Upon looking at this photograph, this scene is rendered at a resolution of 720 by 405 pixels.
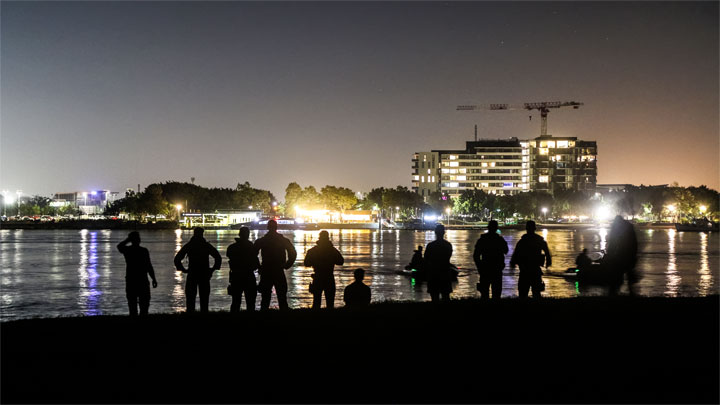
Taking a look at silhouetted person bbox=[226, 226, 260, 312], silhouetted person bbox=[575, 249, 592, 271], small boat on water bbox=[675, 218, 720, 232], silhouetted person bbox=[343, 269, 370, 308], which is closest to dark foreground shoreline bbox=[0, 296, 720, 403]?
silhouetted person bbox=[343, 269, 370, 308]

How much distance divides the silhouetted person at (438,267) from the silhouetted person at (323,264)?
2311 mm

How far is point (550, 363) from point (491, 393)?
5.10 feet

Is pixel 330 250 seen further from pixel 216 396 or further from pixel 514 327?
pixel 216 396

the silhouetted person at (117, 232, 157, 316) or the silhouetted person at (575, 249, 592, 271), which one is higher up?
the silhouetted person at (117, 232, 157, 316)

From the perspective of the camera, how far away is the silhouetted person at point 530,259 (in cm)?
1545

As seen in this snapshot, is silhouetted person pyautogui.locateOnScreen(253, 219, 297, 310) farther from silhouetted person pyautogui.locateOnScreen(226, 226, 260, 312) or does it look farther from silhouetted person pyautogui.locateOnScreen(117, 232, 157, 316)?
silhouetted person pyautogui.locateOnScreen(117, 232, 157, 316)

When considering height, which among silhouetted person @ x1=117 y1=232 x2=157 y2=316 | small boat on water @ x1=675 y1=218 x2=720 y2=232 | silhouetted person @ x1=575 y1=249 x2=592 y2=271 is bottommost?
small boat on water @ x1=675 y1=218 x2=720 y2=232

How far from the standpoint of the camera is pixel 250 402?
302 inches

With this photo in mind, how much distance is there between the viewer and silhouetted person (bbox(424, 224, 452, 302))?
1558 centimetres

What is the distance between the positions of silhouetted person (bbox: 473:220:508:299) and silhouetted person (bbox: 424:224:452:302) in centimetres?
73

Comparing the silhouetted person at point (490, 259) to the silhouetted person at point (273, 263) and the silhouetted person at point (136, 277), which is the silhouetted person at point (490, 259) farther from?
the silhouetted person at point (136, 277)

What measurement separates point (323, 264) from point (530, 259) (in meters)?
4.96

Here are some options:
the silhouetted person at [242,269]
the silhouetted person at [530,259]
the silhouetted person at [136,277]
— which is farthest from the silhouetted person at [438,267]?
the silhouetted person at [136,277]

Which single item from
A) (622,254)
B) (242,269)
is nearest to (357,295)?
(242,269)
